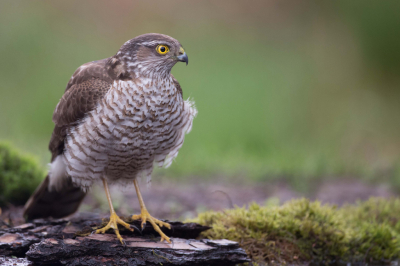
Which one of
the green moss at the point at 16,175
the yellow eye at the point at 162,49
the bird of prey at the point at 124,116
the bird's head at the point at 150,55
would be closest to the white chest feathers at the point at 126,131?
the bird of prey at the point at 124,116

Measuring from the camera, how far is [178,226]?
3307 mm

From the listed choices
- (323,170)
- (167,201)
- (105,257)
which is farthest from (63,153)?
(323,170)

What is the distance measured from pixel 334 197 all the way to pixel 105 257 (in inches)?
143

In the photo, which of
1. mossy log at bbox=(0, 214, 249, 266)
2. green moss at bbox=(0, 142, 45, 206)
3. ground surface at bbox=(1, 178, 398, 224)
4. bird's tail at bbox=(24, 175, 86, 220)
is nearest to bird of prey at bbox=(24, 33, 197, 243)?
mossy log at bbox=(0, 214, 249, 266)

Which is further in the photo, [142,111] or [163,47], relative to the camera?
[163,47]

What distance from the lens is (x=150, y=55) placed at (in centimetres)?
321

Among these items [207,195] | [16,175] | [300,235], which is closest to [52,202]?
[16,175]

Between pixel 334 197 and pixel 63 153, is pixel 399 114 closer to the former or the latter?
pixel 334 197

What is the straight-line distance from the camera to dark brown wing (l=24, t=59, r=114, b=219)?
3.19 metres

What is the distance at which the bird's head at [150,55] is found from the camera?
10.5 ft

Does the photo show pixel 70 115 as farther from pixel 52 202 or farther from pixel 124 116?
pixel 52 202

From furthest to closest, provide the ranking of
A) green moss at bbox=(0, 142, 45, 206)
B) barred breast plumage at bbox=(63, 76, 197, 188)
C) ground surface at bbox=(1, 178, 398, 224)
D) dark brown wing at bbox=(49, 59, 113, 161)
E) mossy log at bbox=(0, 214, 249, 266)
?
ground surface at bbox=(1, 178, 398, 224), green moss at bbox=(0, 142, 45, 206), dark brown wing at bbox=(49, 59, 113, 161), barred breast plumage at bbox=(63, 76, 197, 188), mossy log at bbox=(0, 214, 249, 266)

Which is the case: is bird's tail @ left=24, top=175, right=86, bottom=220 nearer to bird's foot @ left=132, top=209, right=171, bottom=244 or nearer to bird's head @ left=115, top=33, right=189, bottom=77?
bird's foot @ left=132, top=209, right=171, bottom=244

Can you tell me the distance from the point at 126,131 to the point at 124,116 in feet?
0.38
